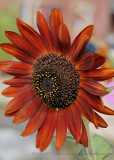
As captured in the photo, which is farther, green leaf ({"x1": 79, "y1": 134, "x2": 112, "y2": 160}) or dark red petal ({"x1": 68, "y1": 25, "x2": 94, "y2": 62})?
green leaf ({"x1": 79, "y1": 134, "x2": 112, "y2": 160})

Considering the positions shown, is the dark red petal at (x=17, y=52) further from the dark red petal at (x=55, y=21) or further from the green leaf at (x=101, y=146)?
the green leaf at (x=101, y=146)

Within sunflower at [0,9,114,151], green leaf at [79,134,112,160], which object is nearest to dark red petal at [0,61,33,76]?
sunflower at [0,9,114,151]

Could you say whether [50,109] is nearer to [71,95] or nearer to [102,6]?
[71,95]

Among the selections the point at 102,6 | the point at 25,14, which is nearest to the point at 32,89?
the point at 25,14

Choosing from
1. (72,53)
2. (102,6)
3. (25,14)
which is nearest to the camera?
(72,53)

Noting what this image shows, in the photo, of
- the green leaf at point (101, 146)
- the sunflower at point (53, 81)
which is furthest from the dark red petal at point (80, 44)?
the green leaf at point (101, 146)

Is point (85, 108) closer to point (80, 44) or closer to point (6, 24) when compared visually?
point (80, 44)

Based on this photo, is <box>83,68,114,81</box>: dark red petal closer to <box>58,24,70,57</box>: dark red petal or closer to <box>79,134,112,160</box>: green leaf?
<box>58,24,70,57</box>: dark red petal
